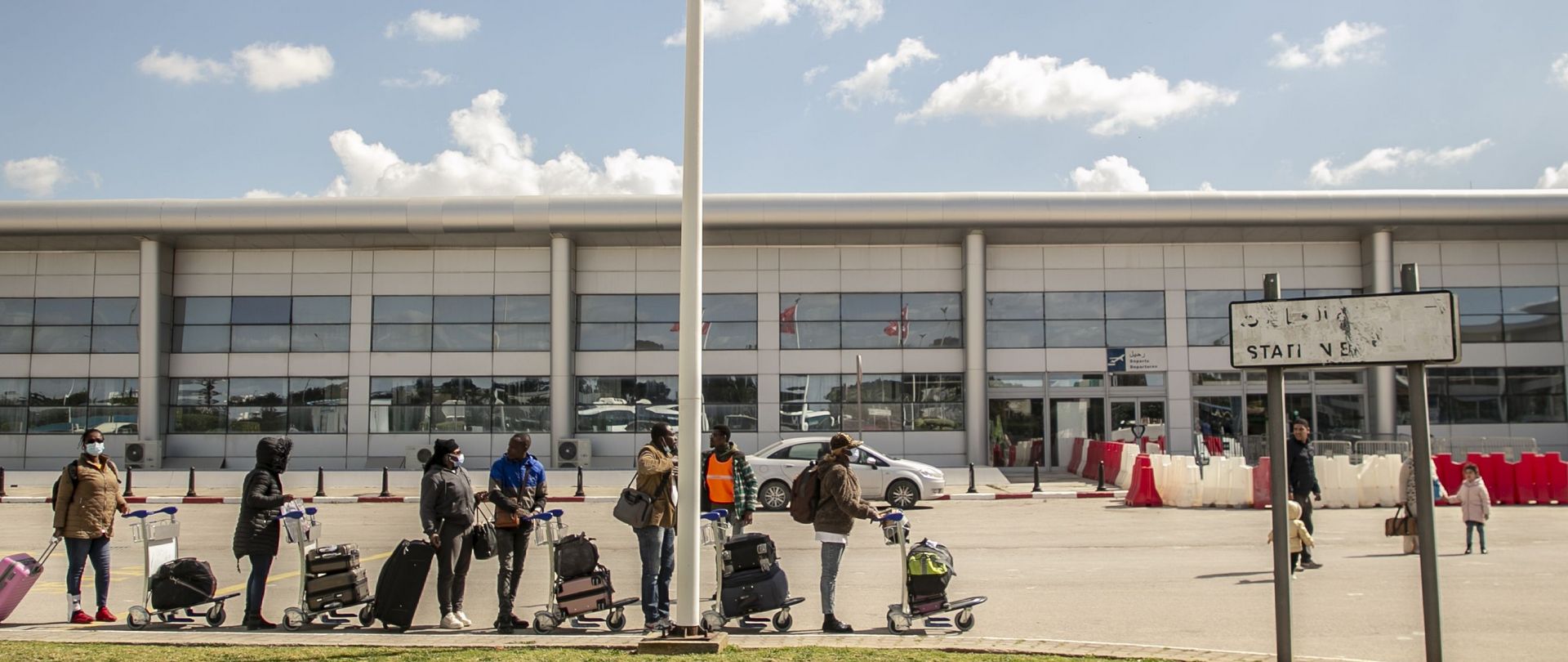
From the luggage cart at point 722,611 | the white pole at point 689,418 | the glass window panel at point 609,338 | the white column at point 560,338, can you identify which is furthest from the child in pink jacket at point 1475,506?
the white column at point 560,338

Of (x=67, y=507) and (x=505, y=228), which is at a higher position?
(x=505, y=228)

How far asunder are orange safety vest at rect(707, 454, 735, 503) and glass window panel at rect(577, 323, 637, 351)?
21514mm

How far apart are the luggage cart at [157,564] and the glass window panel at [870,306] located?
950 inches

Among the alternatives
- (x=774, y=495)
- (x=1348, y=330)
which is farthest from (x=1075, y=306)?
(x=1348, y=330)

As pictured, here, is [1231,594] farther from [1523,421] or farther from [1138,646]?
[1523,421]

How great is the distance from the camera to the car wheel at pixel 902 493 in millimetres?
21797

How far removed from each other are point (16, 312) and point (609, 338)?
56.3 feet

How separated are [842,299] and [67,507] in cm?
2450

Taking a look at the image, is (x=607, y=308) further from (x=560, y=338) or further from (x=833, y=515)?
(x=833, y=515)

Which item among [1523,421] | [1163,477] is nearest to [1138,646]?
[1163,477]

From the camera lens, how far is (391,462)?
33.4m

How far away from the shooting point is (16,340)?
3441 cm

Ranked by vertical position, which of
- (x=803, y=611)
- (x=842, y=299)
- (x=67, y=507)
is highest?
(x=842, y=299)

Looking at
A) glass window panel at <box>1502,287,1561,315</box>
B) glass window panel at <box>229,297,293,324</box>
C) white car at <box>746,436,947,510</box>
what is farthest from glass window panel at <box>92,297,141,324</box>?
glass window panel at <box>1502,287,1561,315</box>
